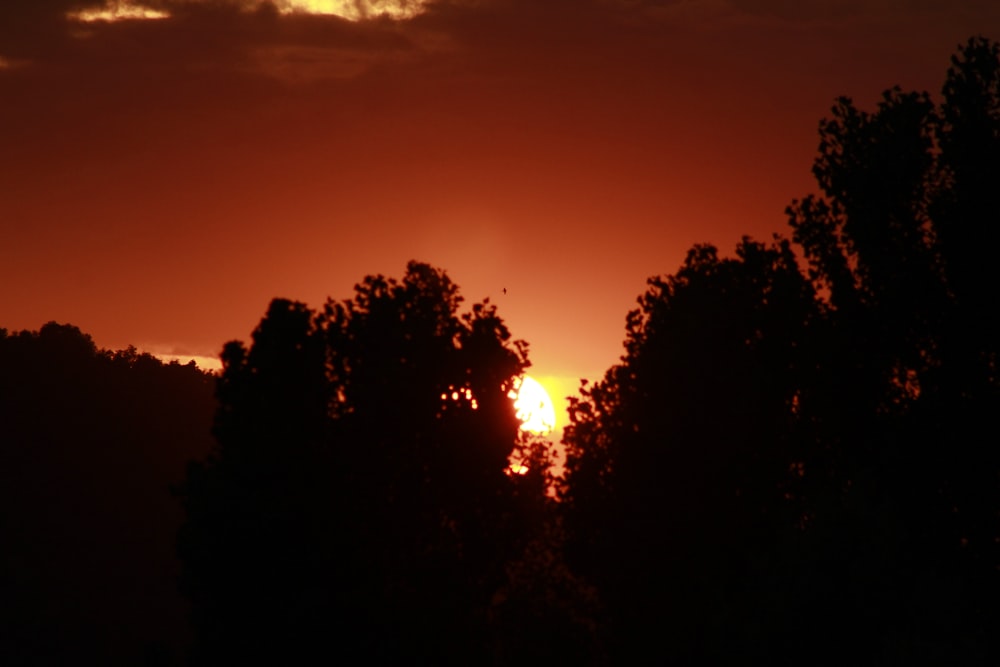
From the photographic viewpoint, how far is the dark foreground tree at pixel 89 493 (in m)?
106

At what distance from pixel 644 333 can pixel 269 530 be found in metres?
15.1

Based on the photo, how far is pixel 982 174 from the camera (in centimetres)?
4209

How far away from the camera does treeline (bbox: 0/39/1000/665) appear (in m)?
36.8

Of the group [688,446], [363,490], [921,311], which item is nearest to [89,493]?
[363,490]

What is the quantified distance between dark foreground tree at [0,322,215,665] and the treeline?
2405 inches

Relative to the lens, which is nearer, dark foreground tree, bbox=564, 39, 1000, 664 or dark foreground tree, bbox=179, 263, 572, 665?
dark foreground tree, bbox=179, 263, 572, 665

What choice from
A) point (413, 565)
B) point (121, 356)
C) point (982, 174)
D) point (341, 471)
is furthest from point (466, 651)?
point (121, 356)

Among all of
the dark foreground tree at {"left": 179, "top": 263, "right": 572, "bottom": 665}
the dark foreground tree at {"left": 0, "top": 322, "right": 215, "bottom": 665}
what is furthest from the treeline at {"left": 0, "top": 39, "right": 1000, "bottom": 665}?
the dark foreground tree at {"left": 0, "top": 322, "right": 215, "bottom": 665}

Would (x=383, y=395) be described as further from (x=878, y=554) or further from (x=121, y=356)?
(x=121, y=356)

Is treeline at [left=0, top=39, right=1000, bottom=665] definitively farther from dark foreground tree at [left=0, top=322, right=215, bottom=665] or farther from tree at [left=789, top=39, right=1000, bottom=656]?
dark foreground tree at [left=0, top=322, right=215, bottom=665]

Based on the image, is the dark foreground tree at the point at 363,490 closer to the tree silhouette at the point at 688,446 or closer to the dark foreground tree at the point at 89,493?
the tree silhouette at the point at 688,446

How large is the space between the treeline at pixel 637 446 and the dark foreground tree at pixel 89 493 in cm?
6109

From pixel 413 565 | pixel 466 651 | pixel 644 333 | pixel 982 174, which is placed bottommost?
pixel 466 651

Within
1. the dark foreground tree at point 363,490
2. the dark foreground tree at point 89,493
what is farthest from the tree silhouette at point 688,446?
the dark foreground tree at point 89,493
